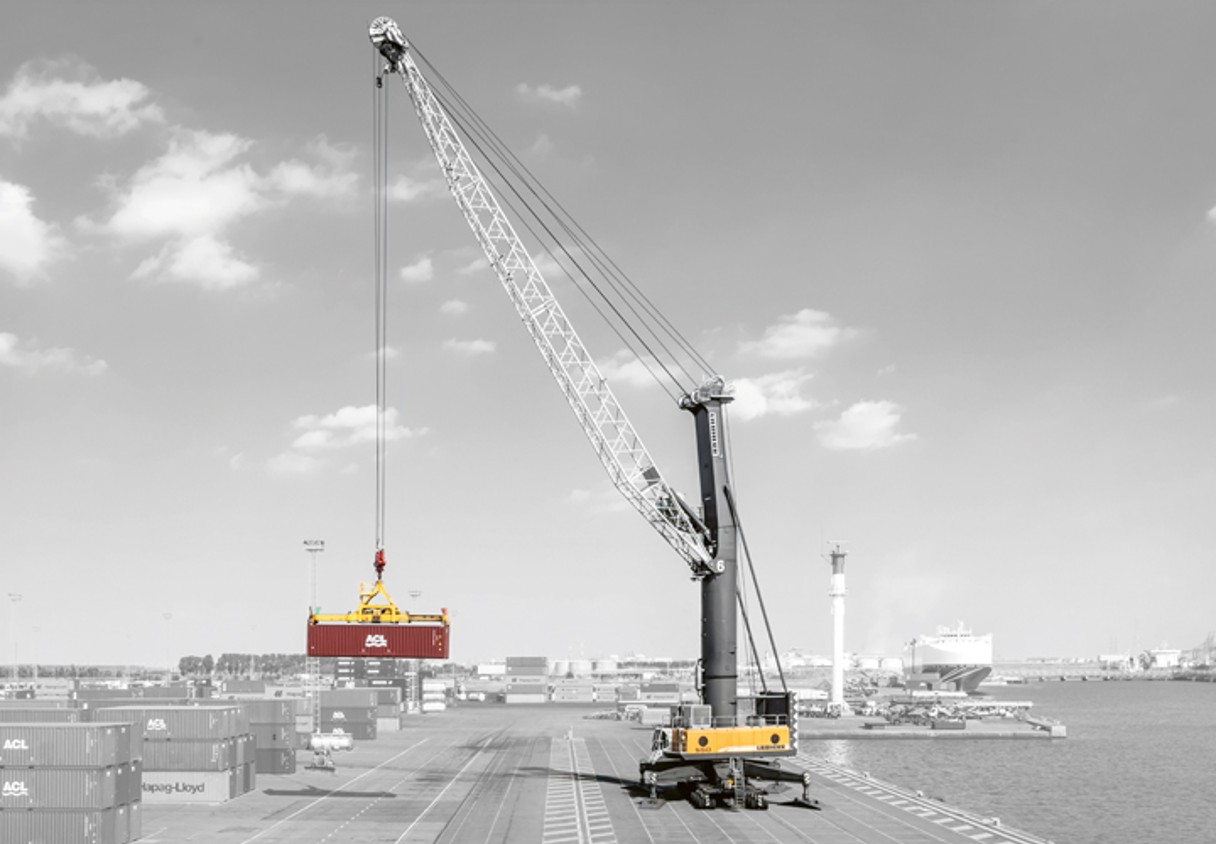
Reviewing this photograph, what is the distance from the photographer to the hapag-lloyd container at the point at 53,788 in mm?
55406

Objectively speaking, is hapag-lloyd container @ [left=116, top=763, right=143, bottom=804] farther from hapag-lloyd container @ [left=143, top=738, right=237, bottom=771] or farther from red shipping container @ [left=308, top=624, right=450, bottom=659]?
hapag-lloyd container @ [left=143, top=738, right=237, bottom=771]

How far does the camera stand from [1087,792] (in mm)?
98938

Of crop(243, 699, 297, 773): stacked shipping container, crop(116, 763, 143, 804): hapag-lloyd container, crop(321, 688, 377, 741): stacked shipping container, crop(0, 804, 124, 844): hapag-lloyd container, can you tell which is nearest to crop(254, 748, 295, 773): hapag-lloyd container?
crop(243, 699, 297, 773): stacked shipping container

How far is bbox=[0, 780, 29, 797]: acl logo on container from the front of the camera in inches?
2183

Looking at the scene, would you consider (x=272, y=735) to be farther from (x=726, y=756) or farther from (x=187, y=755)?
(x=726, y=756)

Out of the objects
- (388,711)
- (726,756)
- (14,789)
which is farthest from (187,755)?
(388,711)

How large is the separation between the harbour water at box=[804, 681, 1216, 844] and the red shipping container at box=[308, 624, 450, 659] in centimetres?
3866

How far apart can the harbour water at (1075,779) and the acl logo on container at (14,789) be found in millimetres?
56116

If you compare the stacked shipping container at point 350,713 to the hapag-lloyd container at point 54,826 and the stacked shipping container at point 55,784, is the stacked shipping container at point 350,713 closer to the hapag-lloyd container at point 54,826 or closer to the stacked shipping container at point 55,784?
the hapag-lloyd container at point 54,826

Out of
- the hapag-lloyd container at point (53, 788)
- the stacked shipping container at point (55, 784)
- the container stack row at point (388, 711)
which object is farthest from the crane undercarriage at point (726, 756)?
the container stack row at point (388, 711)

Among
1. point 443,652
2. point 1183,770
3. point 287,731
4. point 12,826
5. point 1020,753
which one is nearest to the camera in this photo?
point 12,826

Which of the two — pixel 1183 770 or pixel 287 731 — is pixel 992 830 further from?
pixel 1183 770

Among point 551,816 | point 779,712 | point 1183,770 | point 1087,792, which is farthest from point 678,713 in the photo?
point 1183,770

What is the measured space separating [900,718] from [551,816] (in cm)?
11752
